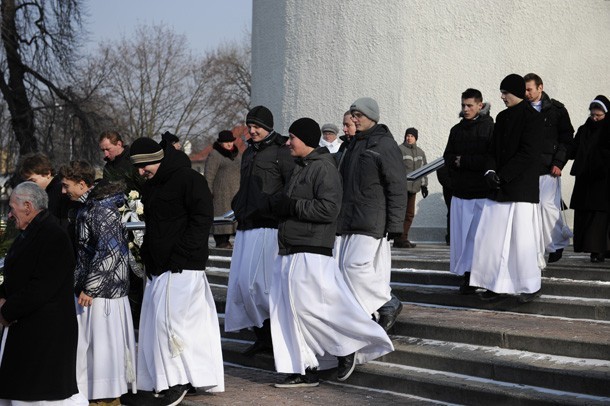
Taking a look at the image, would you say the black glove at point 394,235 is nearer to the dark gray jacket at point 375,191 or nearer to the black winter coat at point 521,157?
the dark gray jacket at point 375,191

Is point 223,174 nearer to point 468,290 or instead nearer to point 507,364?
point 468,290

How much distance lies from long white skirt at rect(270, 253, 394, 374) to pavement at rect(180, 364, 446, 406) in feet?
0.68

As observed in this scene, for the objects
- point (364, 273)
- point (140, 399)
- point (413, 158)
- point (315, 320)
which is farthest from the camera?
point (413, 158)

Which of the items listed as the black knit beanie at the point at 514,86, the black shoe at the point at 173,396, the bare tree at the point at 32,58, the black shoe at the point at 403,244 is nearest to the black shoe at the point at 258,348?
the black shoe at the point at 173,396

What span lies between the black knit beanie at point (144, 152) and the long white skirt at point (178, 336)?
0.81 metres

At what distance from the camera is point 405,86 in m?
15.8

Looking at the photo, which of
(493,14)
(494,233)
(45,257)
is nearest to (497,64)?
(493,14)

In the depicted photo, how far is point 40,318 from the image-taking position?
22.2ft

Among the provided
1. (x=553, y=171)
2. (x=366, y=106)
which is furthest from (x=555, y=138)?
(x=366, y=106)

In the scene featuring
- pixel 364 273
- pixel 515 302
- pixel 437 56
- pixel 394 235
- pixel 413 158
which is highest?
pixel 437 56

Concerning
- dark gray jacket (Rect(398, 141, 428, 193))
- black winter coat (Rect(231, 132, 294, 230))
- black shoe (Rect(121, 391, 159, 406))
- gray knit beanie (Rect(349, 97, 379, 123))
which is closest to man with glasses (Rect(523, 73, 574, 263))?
gray knit beanie (Rect(349, 97, 379, 123))

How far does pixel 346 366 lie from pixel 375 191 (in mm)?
1396

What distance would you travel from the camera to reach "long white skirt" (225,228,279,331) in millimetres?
9297

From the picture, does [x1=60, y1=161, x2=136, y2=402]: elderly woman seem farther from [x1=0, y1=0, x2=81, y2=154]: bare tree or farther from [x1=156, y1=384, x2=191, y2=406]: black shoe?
[x1=0, y1=0, x2=81, y2=154]: bare tree
